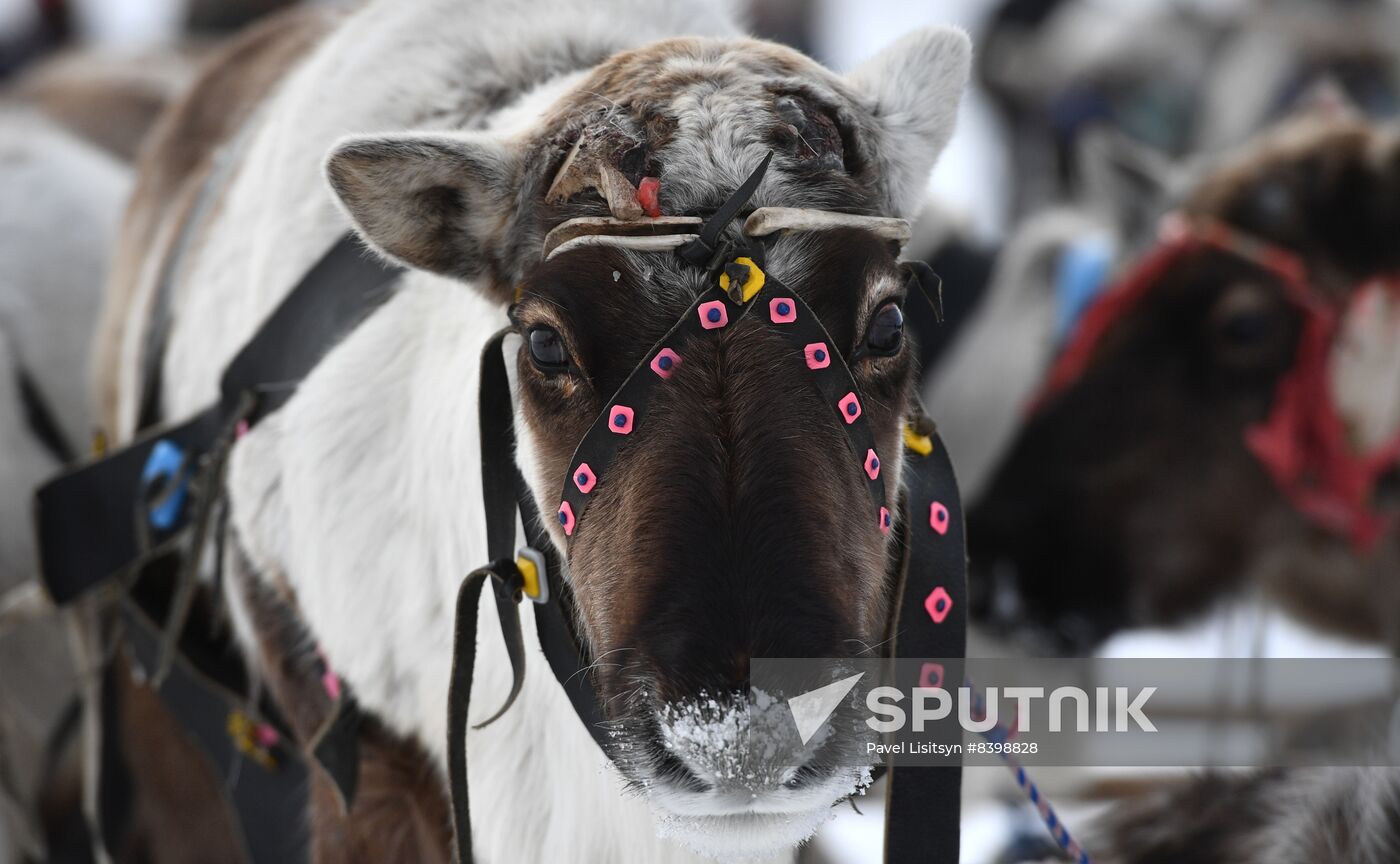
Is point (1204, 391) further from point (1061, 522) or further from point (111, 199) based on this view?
point (111, 199)

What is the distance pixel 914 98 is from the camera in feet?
6.56

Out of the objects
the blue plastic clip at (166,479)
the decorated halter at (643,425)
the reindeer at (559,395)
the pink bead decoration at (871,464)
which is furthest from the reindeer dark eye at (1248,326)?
the blue plastic clip at (166,479)

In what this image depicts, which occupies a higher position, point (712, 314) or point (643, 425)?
point (712, 314)

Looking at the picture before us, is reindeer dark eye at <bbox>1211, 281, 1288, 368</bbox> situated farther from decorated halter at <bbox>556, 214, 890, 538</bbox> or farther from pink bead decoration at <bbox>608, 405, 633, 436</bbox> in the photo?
pink bead decoration at <bbox>608, 405, 633, 436</bbox>

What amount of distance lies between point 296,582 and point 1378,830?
1.74 metres

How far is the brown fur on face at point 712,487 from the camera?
1.62m

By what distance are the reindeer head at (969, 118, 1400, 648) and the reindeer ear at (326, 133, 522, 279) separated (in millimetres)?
2435

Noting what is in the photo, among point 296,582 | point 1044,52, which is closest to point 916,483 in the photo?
point 296,582

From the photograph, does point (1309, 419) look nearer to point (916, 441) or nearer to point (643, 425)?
point (916, 441)

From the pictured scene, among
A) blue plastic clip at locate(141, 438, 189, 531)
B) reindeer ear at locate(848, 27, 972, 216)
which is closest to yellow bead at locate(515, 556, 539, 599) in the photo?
reindeer ear at locate(848, 27, 972, 216)

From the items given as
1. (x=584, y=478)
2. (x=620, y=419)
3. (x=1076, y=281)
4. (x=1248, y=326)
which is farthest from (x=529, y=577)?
(x=1076, y=281)

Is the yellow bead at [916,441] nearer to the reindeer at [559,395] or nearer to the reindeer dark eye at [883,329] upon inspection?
the reindeer at [559,395]

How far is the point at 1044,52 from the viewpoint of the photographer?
9.30 meters

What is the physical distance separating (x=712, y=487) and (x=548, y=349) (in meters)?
0.31
